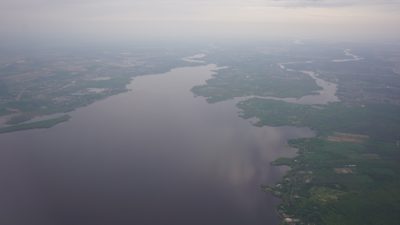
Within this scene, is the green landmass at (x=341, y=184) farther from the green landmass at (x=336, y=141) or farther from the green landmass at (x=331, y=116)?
the green landmass at (x=331, y=116)

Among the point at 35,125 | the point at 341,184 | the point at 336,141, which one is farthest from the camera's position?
the point at 35,125

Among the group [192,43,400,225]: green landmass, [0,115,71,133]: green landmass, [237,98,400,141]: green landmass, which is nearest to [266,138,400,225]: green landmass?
[192,43,400,225]: green landmass

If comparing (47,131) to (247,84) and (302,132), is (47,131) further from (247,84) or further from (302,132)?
(247,84)

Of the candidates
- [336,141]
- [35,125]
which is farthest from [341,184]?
[35,125]

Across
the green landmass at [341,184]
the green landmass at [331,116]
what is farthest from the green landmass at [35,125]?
the green landmass at [341,184]

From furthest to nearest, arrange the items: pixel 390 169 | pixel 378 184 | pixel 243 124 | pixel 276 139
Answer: pixel 243 124 < pixel 276 139 < pixel 390 169 < pixel 378 184

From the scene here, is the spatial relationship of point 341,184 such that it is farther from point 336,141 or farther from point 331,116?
point 331,116

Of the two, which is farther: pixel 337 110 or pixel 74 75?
pixel 74 75

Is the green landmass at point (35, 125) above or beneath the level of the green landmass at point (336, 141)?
above

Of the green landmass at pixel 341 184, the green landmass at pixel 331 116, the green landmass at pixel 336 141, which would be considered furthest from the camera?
the green landmass at pixel 331 116

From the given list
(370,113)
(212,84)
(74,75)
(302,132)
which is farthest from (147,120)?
(74,75)

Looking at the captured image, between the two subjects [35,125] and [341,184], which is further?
[35,125]
